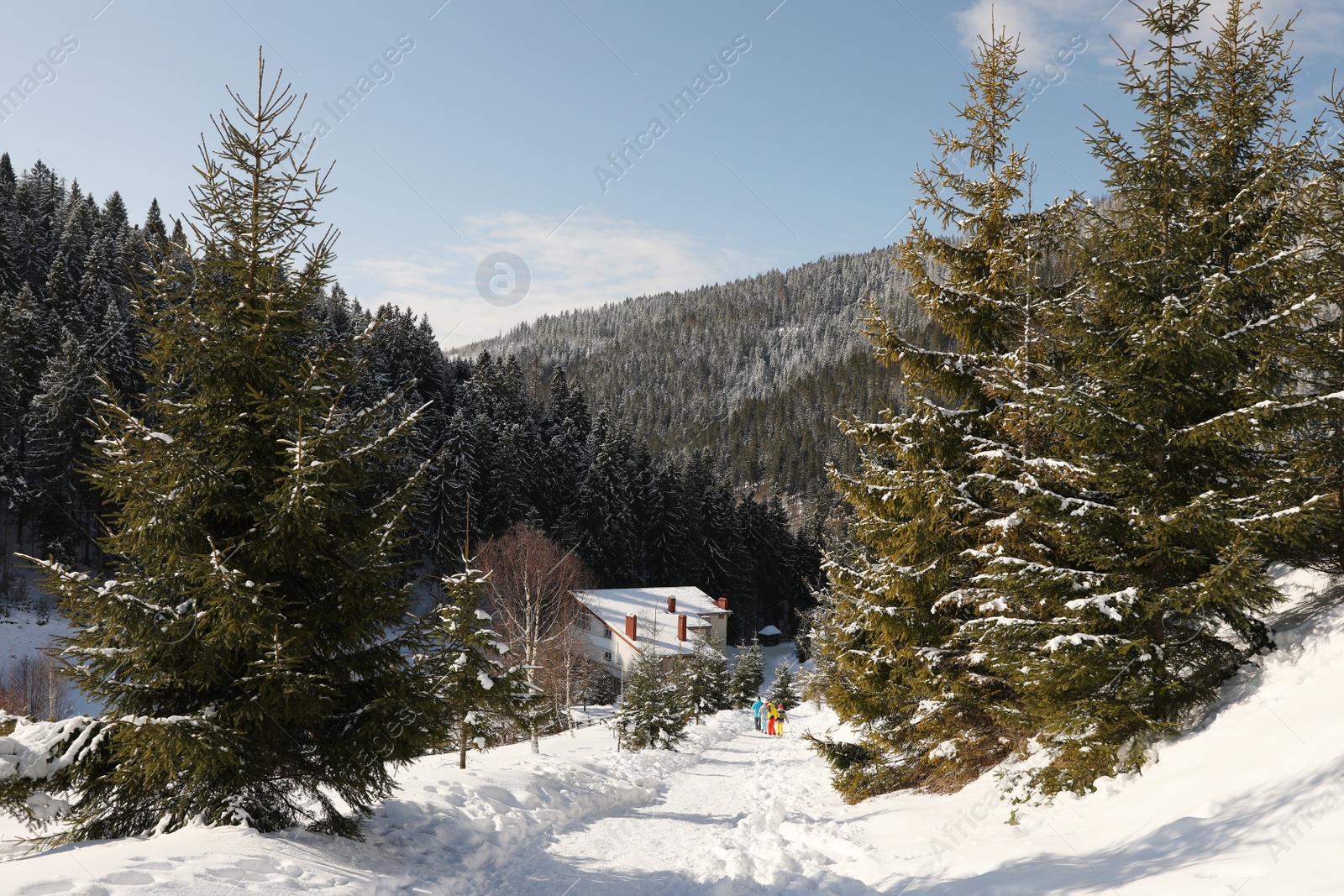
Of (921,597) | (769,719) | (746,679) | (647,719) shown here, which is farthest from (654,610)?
(921,597)

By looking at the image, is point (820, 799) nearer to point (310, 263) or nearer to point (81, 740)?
point (81, 740)

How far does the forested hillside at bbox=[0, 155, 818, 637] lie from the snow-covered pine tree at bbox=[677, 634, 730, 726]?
16258mm

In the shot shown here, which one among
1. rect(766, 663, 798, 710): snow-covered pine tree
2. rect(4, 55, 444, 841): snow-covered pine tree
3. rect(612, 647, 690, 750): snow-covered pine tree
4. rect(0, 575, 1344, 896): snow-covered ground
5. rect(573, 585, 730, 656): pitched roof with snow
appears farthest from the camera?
rect(573, 585, 730, 656): pitched roof with snow

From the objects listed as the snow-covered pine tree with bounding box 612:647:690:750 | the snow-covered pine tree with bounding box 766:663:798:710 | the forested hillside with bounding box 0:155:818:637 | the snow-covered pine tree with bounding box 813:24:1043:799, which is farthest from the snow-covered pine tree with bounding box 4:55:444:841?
the snow-covered pine tree with bounding box 766:663:798:710

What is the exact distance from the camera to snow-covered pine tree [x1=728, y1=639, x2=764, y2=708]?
1793 inches

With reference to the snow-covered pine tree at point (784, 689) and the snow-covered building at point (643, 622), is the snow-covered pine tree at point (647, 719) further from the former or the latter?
the snow-covered pine tree at point (784, 689)

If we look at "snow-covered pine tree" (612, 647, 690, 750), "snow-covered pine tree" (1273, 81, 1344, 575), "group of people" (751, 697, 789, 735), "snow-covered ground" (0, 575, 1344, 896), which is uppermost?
"snow-covered pine tree" (1273, 81, 1344, 575)

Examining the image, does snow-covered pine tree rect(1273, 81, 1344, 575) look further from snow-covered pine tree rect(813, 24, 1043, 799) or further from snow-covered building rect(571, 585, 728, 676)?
snow-covered building rect(571, 585, 728, 676)

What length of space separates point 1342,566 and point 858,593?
5.94 meters

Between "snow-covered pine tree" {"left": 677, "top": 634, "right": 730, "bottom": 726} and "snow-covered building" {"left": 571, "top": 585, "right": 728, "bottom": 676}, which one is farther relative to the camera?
"snow-covered building" {"left": 571, "top": 585, "right": 728, "bottom": 676}

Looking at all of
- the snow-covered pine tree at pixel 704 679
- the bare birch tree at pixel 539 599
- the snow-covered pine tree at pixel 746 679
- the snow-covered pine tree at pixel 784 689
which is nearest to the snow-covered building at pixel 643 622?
the snow-covered pine tree at pixel 746 679

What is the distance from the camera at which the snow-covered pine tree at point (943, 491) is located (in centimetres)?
1022

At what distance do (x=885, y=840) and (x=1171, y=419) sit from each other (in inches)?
243

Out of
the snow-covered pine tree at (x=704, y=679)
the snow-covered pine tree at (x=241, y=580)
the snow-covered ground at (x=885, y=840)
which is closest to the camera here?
the snow-covered ground at (x=885, y=840)
